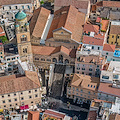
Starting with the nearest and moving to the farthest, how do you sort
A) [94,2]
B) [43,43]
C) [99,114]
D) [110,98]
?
[99,114] < [110,98] < [43,43] < [94,2]

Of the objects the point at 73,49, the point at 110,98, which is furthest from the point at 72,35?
the point at 110,98

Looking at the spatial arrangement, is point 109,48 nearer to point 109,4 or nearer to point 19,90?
point 109,4

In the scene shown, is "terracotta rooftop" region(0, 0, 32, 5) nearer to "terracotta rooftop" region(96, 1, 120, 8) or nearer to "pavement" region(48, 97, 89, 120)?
"terracotta rooftop" region(96, 1, 120, 8)

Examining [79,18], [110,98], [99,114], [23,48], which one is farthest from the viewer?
[79,18]

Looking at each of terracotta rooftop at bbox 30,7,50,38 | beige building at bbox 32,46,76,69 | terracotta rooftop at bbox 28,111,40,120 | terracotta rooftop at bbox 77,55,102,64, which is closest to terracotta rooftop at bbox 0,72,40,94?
terracotta rooftop at bbox 28,111,40,120

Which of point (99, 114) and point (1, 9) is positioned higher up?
point (1, 9)

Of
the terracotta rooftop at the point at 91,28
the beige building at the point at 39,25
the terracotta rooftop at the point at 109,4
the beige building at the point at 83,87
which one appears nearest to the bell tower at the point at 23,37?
the beige building at the point at 39,25

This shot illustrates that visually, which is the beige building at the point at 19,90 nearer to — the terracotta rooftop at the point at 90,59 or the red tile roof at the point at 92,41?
the terracotta rooftop at the point at 90,59

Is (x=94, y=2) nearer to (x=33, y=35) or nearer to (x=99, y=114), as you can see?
(x=33, y=35)
